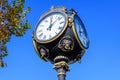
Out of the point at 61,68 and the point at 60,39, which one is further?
the point at 60,39

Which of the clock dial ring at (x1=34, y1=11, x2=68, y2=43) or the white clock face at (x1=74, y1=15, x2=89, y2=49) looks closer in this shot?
the clock dial ring at (x1=34, y1=11, x2=68, y2=43)

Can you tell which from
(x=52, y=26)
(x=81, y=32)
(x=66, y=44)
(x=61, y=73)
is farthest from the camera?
(x=81, y=32)

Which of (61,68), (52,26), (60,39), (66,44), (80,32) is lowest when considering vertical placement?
(61,68)

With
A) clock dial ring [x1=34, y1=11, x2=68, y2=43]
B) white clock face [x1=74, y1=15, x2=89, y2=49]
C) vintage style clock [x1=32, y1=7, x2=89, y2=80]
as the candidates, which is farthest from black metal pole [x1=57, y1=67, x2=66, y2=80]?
white clock face [x1=74, y1=15, x2=89, y2=49]

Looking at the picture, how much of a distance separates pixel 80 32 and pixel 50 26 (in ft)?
2.30

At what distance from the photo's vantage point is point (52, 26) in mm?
6734

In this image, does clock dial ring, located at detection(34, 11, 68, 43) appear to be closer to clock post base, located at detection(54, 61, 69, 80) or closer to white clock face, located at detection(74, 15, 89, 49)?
white clock face, located at detection(74, 15, 89, 49)

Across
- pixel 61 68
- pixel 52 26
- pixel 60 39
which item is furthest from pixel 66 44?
pixel 52 26

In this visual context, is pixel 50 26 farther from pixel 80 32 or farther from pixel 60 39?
pixel 80 32

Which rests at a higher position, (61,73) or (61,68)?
(61,68)

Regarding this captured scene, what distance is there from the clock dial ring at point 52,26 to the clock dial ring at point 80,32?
0.25 meters

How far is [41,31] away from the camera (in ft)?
22.2

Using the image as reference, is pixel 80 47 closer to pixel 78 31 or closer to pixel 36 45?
pixel 78 31

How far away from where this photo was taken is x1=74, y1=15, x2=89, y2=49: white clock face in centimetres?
663
